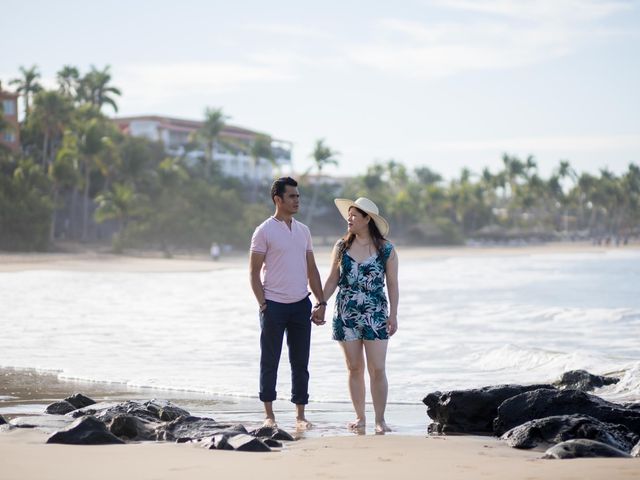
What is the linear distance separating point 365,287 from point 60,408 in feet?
8.05

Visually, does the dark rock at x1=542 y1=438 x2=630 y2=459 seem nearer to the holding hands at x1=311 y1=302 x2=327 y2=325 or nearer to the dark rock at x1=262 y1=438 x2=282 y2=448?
the dark rock at x1=262 y1=438 x2=282 y2=448

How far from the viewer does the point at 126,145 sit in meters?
61.2

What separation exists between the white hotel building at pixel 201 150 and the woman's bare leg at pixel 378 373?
6980 cm

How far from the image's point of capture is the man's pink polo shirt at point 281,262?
22.5ft

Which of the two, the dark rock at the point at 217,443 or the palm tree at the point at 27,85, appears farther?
the palm tree at the point at 27,85

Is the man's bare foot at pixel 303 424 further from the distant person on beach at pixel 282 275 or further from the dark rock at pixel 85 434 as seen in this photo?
the dark rock at pixel 85 434

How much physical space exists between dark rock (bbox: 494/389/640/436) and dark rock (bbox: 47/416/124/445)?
99.2 inches

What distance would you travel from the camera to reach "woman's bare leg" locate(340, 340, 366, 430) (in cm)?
684

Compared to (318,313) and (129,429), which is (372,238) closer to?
(318,313)

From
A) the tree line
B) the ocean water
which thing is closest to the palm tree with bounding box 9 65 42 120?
the tree line

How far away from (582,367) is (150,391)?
482cm

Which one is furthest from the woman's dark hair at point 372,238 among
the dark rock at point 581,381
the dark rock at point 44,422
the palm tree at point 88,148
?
the palm tree at point 88,148

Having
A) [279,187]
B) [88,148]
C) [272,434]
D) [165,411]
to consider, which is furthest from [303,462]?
[88,148]

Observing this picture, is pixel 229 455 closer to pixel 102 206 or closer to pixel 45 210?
pixel 45 210
